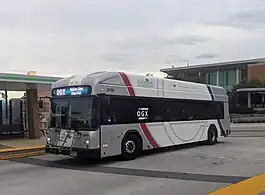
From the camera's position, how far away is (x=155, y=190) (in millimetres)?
8914

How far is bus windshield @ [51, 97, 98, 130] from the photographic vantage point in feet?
42.8

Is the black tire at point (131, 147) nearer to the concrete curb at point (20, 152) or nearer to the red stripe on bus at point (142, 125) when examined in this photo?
the red stripe on bus at point (142, 125)

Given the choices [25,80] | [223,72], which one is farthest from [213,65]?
[25,80]

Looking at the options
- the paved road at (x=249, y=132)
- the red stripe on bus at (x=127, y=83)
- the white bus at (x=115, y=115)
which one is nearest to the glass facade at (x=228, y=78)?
the paved road at (x=249, y=132)

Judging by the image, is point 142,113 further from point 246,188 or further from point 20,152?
point 246,188

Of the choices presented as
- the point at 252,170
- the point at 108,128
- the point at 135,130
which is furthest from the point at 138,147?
the point at 252,170

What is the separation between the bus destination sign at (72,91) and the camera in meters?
13.3

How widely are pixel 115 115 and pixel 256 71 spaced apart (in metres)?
74.7

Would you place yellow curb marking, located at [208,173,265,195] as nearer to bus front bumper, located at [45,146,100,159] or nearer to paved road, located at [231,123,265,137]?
bus front bumper, located at [45,146,100,159]

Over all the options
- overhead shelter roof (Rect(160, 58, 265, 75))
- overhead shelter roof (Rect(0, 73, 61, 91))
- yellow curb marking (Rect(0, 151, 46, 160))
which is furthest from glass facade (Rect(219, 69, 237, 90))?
yellow curb marking (Rect(0, 151, 46, 160))

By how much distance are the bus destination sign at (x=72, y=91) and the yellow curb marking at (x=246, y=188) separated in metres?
5.92

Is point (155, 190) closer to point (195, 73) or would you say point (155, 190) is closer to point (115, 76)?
point (115, 76)

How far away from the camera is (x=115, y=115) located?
13.9 meters

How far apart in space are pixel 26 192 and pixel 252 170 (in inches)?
251
